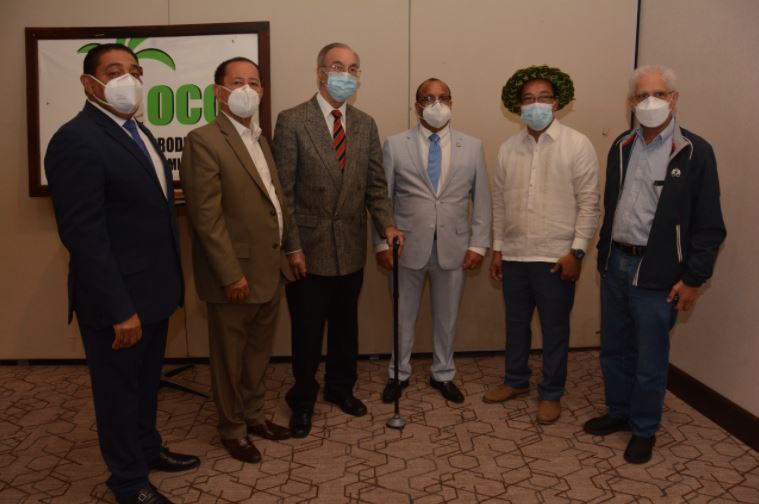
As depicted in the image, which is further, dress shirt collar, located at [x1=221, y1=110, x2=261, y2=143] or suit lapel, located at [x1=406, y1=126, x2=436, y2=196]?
suit lapel, located at [x1=406, y1=126, x2=436, y2=196]

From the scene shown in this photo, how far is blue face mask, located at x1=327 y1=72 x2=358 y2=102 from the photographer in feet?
8.89

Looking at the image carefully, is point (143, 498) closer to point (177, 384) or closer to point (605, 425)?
point (177, 384)

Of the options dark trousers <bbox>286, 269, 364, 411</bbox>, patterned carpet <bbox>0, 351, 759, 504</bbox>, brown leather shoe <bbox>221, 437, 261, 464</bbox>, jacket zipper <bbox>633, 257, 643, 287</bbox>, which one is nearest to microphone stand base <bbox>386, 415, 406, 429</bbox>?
patterned carpet <bbox>0, 351, 759, 504</bbox>

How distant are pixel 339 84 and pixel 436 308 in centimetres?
125

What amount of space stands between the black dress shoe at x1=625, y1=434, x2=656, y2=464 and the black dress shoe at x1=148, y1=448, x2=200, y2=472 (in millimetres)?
1813

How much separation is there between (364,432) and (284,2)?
2482mm

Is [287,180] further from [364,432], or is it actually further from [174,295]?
[364,432]

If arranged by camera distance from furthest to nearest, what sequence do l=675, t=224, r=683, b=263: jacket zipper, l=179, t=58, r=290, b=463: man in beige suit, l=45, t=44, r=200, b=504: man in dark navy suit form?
l=675, t=224, r=683, b=263: jacket zipper < l=179, t=58, r=290, b=463: man in beige suit < l=45, t=44, r=200, b=504: man in dark navy suit

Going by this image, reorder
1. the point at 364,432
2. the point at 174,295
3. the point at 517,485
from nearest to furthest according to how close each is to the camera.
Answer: the point at 174,295, the point at 517,485, the point at 364,432

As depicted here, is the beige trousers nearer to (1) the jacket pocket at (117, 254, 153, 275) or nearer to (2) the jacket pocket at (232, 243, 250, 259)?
(2) the jacket pocket at (232, 243, 250, 259)

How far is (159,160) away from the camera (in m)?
2.22

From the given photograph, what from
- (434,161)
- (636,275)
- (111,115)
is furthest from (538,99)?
(111,115)

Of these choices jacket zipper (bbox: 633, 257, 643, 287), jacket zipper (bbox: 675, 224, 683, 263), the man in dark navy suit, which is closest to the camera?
the man in dark navy suit

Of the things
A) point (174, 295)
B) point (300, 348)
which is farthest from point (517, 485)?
point (174, 295)
